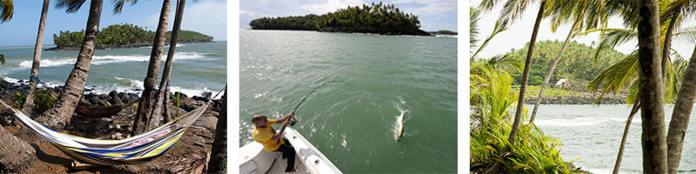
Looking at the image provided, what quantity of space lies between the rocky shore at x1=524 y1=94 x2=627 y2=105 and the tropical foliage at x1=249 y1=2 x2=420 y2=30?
178 cm

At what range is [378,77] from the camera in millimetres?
3582

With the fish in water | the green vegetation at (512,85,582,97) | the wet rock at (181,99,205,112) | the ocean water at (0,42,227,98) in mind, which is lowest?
the fish in water

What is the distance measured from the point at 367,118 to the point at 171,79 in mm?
1857

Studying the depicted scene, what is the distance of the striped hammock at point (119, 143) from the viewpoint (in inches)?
48.4

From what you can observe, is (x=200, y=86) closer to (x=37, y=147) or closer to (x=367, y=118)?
(x=37, y=147)

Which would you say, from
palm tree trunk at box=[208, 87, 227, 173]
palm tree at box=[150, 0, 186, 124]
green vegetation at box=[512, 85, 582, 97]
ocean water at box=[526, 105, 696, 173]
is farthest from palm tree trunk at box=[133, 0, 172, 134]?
ocean water at box=[526, 105, 696, 173]

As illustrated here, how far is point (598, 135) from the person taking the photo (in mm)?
1780

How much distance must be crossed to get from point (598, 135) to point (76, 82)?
3241 mm

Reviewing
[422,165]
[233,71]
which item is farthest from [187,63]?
[422,165]

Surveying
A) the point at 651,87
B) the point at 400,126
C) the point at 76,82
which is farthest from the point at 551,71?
the point at 76,82

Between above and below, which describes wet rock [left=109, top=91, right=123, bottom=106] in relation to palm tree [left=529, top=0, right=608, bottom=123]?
below

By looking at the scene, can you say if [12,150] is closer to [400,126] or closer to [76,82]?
[76,82]

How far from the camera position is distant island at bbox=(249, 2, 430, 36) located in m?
2.92

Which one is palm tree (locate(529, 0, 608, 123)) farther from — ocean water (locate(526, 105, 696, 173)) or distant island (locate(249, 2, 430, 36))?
distant island (locate(249, 2, 430, 36))
